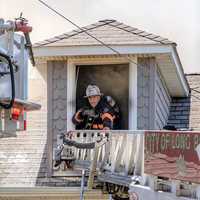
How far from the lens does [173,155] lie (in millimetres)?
5914

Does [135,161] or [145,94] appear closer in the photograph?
[135,161]

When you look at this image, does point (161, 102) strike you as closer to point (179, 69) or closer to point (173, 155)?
point (179, 69)

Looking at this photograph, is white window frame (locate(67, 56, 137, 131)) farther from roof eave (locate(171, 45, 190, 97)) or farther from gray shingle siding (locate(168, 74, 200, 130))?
gray shingle siding (locate(168, 74, 200, 130))

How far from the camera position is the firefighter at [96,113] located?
1102cm

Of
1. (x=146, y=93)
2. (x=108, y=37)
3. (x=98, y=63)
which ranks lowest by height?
(x=146, y=93)

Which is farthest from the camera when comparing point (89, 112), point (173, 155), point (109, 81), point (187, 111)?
point (187, 111)

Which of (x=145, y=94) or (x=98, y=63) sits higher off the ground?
(x=98, y=63)

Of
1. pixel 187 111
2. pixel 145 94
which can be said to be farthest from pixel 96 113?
pixel 187 111

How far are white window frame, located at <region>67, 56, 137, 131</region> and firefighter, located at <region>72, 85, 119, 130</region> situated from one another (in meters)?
0.22

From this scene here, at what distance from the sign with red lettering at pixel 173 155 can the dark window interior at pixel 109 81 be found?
17.1ft

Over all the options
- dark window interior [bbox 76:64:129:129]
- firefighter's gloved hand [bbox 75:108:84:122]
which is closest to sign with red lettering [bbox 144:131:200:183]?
firefighter's gloved hand [bbox 75:108:84:122]

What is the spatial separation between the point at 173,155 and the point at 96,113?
5262mm

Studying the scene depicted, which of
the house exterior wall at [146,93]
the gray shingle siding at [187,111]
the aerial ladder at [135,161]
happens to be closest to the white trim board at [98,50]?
the house exterior wall at [146,93]

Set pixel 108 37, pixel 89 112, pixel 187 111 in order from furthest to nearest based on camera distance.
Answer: pixel 187 111, pixel 108 37, pixel 89 112
